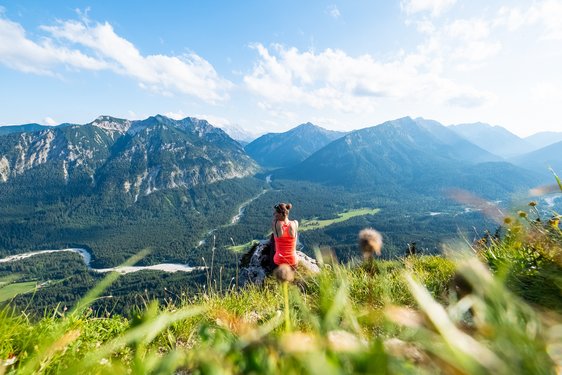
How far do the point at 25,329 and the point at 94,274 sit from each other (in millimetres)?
213369

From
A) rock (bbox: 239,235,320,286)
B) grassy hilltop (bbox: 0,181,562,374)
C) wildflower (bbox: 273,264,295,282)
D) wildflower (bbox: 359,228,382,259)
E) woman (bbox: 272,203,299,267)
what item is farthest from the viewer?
rock (bbox: 239,235,320,286)

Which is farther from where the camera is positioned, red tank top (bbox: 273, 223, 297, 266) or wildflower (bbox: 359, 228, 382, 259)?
red tank top (bbox: 273, 223, 297, 266)

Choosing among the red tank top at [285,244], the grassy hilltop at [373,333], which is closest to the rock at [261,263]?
the red tank top at [285,244]

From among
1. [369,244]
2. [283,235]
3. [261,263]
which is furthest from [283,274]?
[261,263]

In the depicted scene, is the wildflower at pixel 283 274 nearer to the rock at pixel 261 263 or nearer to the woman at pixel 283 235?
the woman at pixel 283 235

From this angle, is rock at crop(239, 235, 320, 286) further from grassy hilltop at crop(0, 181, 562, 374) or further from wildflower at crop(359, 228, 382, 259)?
wildflower at crop(359, 228, 382, 259)

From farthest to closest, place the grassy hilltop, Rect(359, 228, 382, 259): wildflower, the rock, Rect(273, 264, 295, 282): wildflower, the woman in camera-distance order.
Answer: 1. the rock
2. the woman
3. Rect(359, 228, 382, 259): wildflower
4. Rect(273, 264, 295, 282): wildflower
5. the grassy hilltop

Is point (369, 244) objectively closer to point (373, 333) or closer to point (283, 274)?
point (373, 333)

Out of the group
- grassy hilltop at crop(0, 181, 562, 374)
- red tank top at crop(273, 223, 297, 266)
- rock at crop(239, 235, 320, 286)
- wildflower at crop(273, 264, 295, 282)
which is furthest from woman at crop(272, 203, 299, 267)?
wildflower at crop(273, 264, 295, 282)

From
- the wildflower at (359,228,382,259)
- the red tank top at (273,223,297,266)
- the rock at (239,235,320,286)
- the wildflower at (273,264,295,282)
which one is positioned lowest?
the rock at (239,235,320,286)

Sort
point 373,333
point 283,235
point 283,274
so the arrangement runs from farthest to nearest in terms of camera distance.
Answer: point 283,235 → point 373,333 → point 283,274

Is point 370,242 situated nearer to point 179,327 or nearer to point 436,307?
point 436,307

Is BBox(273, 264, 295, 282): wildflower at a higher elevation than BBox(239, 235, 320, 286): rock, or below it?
higher

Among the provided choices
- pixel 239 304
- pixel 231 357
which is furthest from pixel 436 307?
pixel 239 304
